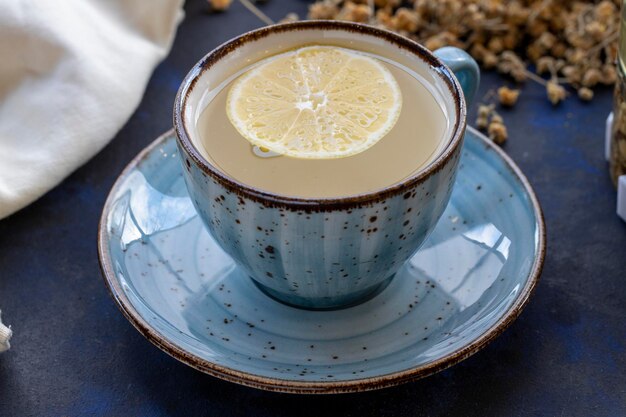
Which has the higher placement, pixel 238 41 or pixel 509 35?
pixel 238 41

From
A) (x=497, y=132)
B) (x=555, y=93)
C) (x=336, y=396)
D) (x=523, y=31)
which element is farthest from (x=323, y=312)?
(x=523, y=31)

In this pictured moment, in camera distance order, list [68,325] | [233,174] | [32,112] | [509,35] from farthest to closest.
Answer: [509,35], [32,112], [68,325], [233,174]

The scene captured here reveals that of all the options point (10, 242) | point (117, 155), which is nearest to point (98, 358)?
point (10, 242)

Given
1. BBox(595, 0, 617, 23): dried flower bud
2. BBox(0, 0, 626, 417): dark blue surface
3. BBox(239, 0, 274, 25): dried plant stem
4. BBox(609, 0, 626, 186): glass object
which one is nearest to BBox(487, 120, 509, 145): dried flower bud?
BBox(0, 0, 626, 417): dark blue surface

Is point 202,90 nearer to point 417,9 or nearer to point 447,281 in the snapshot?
point 447,281

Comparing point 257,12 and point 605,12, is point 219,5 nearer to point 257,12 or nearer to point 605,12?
point 257,12

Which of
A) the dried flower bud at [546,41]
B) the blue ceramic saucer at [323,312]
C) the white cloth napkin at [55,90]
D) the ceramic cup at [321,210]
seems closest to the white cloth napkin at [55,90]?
the white cloth napkin at [55,90]

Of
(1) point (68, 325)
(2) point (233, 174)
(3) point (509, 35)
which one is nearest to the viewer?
(2) point (233, 174)

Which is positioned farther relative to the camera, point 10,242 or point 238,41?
point 10,242
